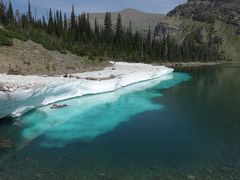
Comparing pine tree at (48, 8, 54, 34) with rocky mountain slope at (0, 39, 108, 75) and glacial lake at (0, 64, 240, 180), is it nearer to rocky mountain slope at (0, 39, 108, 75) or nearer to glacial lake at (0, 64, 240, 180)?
rocky mountain slope at (0, 39, 108, 75)

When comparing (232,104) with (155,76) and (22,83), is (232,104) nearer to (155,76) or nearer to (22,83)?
(22,83)

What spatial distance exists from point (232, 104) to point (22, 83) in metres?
21.4

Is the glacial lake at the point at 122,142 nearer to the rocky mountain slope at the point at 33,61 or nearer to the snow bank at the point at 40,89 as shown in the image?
the snow bank at the point at 40,89

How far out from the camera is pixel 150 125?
68.9ft

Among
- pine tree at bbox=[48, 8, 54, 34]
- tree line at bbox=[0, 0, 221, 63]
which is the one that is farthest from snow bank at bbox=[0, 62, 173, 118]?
pine tree at bbox=[48, 8, 54, 34]

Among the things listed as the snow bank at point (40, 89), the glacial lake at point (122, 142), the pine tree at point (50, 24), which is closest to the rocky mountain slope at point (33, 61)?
the snow bank at point (40, 89)

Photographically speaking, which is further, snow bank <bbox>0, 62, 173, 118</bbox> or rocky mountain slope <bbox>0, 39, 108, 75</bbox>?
rocky mountain slope <bbox>0, 39, 108, 75</bbox>

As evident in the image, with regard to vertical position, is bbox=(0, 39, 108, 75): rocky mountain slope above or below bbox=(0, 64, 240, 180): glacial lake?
above

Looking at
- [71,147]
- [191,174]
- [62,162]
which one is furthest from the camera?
[71,147]

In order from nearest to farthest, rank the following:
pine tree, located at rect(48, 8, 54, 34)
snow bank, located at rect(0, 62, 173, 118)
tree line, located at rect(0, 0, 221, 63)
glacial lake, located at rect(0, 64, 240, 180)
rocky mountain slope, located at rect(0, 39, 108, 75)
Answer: glacial lake, located at rect(0, 64, 240, 180) → snow bank, located at rect(0, 62, 173, 118) → rocky mountain slope, located at rect(0, 39, 108, 75) → tree line, located at rect(0, 0, 221, 63) → pine tree, located at rect(48, 8, 54, 34)

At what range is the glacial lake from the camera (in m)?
12.8

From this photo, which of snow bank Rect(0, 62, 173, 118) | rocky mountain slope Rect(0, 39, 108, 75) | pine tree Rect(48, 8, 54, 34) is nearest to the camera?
snow bank Rect(0, 62, 173, 118)

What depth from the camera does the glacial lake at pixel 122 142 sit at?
42.1 ft

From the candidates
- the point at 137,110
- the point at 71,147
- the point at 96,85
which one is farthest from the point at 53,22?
the point at 71,147
